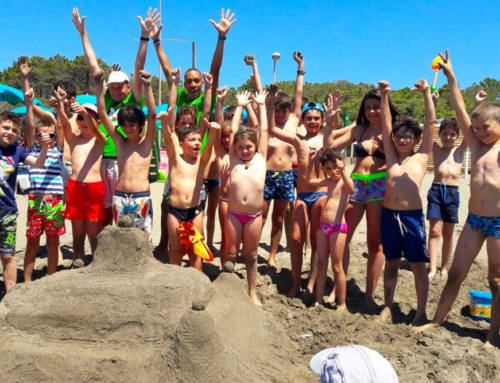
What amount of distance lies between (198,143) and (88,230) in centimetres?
162

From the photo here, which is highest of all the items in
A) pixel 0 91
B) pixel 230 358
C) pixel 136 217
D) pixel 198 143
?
pixel 0 91

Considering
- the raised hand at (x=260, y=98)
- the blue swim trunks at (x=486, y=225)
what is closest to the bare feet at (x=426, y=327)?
the blue swim trunks at (x=486, y=225)

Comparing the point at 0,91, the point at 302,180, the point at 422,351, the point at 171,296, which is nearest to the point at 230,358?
the point at 171,296

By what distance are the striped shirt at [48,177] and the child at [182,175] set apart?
126 cm

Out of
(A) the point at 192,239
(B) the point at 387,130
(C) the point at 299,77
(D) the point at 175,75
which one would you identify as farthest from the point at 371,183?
(D) the point at 175,75

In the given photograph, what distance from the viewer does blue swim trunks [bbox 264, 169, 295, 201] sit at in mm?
5359

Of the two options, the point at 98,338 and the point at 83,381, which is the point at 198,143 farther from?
the point at 83,381

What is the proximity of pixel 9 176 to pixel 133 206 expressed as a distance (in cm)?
123

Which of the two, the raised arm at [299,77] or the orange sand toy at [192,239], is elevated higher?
the raised arm at [299,77]

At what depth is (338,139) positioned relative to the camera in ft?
15.2

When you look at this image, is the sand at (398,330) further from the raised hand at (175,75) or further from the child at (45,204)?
the raised hand at (175,75)

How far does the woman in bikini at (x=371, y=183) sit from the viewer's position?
4.37m

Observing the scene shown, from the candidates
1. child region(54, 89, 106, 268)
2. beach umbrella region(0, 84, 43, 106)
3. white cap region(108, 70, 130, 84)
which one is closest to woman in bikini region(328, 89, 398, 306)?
white cap region(108, 70, 130, 84)

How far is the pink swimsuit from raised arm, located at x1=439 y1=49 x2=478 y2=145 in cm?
136
